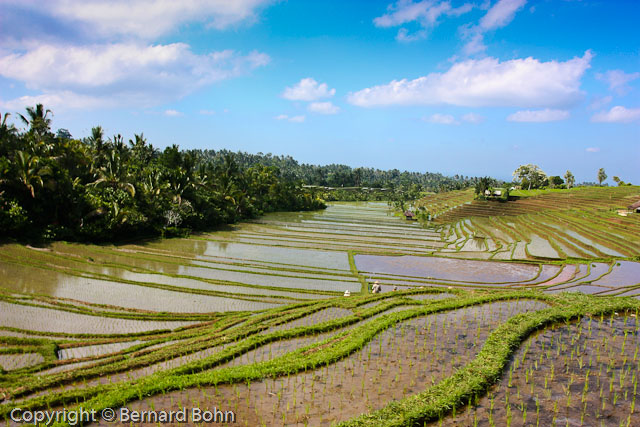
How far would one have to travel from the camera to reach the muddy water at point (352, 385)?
21.5 ft

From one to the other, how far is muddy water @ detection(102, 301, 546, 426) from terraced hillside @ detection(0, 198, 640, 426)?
0.04 m

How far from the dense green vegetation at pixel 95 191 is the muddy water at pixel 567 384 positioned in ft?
75.1

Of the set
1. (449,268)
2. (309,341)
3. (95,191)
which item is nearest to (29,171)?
(95,191)

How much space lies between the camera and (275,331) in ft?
36.2

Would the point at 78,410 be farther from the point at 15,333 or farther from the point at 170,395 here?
the point at 15,333

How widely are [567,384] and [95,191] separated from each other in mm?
26458

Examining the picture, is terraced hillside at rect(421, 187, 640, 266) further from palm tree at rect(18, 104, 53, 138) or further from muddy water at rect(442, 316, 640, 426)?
palm tree at rect(18, 104, 53, 138)

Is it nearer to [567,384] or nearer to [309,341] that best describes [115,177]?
[309,341]

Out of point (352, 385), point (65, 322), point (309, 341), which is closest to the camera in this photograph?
point (352, 385)

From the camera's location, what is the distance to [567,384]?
7.62 meters

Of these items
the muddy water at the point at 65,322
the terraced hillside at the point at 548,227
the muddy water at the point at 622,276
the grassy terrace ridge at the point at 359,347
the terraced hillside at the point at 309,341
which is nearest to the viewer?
the grassy terrace ridge at the point at 359,347

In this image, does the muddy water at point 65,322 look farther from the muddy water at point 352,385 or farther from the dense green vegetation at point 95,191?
the dense green vegetation at point 95,191

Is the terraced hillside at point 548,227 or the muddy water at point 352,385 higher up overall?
the terraced hillside at point 548,227

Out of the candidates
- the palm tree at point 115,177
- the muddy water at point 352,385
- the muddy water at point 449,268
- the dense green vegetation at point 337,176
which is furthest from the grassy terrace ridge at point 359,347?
the dense green vegetation at point 337,176
